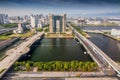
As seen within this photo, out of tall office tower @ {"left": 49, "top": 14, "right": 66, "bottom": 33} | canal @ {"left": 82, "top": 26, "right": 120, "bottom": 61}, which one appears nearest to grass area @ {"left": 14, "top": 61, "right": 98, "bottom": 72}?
canal @ {"left": 82, "top": 26, "right": 120, "bottom": 61}

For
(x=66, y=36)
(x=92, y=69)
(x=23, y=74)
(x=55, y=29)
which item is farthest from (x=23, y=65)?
(x=55, y=29)

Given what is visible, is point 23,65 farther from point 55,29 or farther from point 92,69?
point 55,29

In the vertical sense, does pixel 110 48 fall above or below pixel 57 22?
below

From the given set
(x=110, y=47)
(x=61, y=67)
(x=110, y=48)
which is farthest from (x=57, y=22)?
(x=61, y=67)

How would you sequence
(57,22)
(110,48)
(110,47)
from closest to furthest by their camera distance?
(110,48), (110,47), (57,22)

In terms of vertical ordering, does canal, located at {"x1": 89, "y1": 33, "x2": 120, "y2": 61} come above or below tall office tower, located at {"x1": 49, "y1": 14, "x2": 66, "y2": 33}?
below

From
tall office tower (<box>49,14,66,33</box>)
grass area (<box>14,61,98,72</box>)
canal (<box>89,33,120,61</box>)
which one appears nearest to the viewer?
grass area (<box>14,61,98,72</box>)

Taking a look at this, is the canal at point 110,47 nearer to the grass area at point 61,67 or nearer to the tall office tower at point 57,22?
the grass area at point 61,67

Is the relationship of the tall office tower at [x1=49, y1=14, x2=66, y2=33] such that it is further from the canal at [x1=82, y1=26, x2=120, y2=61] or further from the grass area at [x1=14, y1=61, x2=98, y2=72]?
the grass area at [x1=14, y1=61, x2=98, y2=72]

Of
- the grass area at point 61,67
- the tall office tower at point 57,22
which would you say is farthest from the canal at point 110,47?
the tall office tower at point 57,22

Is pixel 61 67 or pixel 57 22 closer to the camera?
pixel 61 67

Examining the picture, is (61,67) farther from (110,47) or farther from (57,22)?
(57,22)

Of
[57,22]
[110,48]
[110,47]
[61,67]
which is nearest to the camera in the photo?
[61,67]
